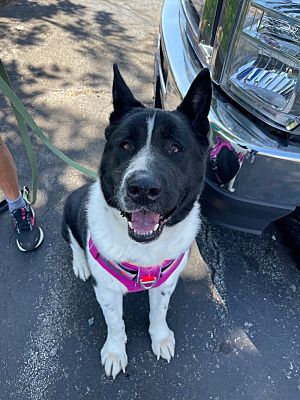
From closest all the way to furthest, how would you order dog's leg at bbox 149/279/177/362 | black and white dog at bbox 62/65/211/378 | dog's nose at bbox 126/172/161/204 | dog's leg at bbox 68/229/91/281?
dog's nose at bbox 126/172/161/204 < black and white dog at bbox 62/65/211/378 < dog's leg at bbox 149/279/177/362 < dog's leg at bbox 68/229/91/281

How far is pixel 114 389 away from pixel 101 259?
0.85 metres

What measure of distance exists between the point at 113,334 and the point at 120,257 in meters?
0.59

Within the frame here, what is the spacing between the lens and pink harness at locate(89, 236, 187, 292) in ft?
6.98

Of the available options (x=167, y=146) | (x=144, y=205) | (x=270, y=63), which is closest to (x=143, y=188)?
(x=144, y=205)

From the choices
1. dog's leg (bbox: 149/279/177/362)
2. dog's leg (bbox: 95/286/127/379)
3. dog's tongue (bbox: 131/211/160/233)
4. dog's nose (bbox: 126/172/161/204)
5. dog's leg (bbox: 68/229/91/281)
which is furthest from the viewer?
dog's leg (bbox: 68/229/91/281)

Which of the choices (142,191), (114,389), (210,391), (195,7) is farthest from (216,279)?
(195,7)

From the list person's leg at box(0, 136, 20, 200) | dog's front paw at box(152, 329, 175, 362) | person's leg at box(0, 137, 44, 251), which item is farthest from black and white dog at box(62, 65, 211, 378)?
person's leg at box(0, 136, 20, 200)

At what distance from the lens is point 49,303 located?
2678mm

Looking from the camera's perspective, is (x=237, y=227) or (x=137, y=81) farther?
(x=137, y=81)

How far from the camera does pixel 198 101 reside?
2.02 meters

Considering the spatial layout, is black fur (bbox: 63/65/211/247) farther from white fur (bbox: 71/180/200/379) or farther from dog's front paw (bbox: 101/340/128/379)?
dog's front paw (bbox: 101/340/128/379)

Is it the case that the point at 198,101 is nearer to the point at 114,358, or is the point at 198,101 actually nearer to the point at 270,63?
the point at 270,63

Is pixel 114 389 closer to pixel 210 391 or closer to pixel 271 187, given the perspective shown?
pixel 210 391

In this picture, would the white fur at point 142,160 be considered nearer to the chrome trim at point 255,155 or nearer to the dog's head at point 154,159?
the dog's head at point 154,159
